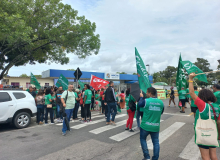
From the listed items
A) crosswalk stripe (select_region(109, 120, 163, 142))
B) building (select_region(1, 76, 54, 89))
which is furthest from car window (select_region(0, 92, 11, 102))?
building (select_region(1, 76, 54, 89))

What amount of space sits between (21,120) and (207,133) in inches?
269

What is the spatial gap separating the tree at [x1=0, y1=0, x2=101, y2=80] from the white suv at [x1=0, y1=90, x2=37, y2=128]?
201 inches

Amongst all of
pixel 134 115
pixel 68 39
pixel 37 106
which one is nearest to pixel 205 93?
pixel 134 115

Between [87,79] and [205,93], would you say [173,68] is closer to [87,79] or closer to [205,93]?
[87,79]

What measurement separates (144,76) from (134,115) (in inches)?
105

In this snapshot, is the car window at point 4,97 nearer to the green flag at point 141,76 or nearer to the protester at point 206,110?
the green flag at point 141,76

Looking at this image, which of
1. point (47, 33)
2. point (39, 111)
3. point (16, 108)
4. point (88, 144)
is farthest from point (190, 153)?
point (47, 33)

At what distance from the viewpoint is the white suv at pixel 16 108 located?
6.44 metres

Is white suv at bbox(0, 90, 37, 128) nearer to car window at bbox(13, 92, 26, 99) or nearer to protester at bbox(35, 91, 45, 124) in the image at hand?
car window at bbox(13, 92, 26, 99)

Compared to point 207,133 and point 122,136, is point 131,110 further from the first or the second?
point 207,133

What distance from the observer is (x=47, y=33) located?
41.5ft

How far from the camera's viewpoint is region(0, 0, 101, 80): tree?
37.0 feet

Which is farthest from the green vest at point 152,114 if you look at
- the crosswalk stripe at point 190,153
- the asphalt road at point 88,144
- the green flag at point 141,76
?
the crosswalk stripe at point 190,153

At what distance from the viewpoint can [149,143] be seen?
507cm
